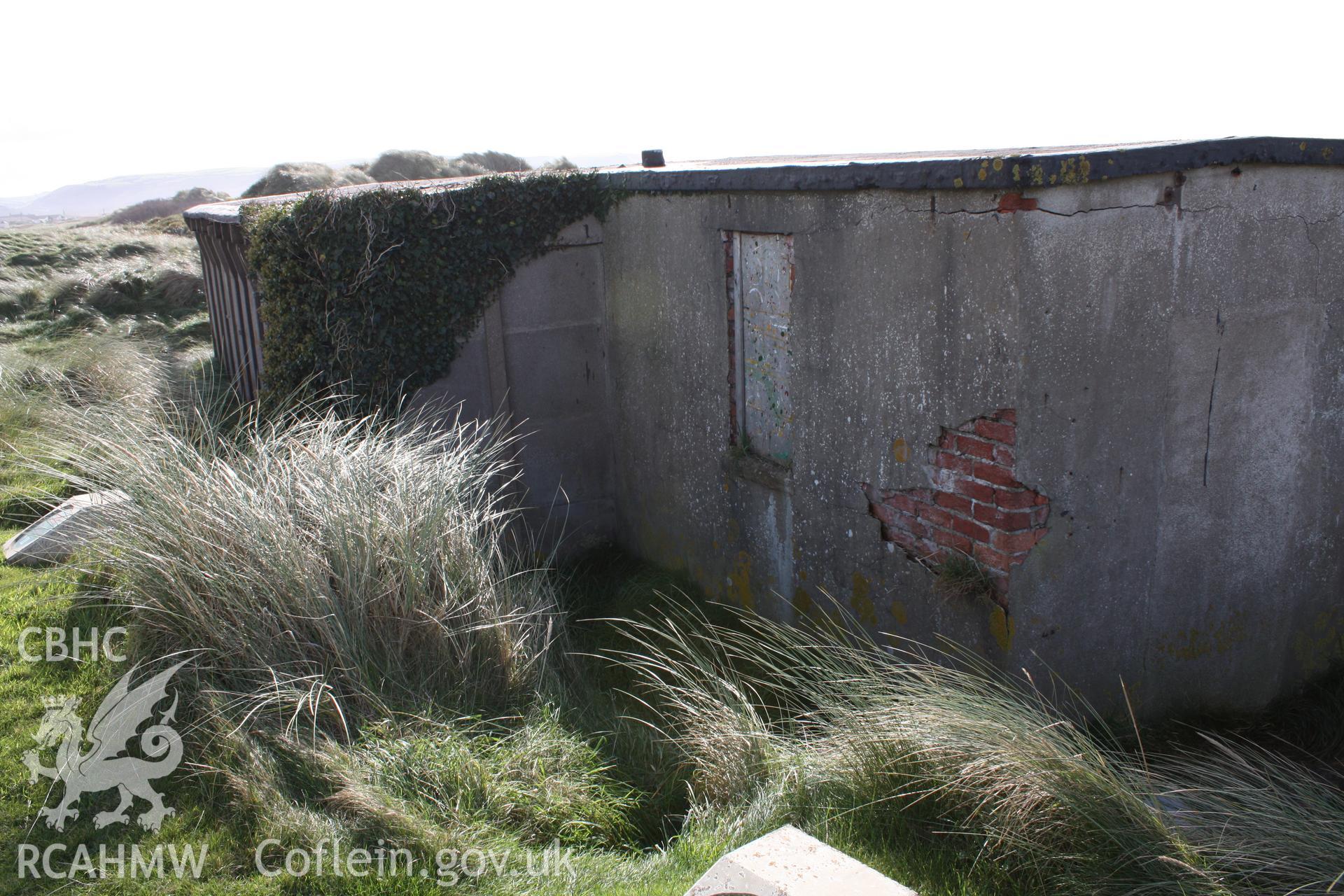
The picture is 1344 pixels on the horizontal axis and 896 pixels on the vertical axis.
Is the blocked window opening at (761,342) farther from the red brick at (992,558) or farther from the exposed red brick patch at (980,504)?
the red brick at (992,558)

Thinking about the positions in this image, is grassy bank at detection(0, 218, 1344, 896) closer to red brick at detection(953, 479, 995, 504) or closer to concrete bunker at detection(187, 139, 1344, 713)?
concrete bunker at detection(187, 139, 1344, 713)

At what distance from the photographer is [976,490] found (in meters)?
4.27

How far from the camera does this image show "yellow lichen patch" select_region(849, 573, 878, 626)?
16.2 feet

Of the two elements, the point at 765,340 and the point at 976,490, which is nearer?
the point at 976,490

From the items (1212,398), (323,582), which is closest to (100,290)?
(323,582)

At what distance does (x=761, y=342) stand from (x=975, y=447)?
1679 millimetres

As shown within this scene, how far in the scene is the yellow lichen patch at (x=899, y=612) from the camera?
474cm

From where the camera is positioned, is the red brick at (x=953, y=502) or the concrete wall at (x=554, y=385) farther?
the concrete wall at (x=554, y=385)

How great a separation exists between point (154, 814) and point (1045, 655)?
376cm

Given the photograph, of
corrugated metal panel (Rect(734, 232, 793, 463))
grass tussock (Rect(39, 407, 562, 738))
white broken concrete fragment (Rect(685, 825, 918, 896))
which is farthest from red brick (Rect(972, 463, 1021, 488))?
grass tussock (Rect(39, 407, 562, 738))

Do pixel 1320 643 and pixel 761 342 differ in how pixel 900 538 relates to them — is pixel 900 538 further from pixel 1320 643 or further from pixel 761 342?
pixel 1320 643

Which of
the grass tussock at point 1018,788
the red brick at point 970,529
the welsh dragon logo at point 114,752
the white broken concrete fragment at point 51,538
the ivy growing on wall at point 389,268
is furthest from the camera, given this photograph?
the ivy growing on wall at point 389,268

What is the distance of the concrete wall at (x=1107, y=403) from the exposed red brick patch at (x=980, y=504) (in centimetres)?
5

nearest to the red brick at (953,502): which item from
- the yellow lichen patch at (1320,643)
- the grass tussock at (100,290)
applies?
the yellow lichen patch at (1320,643)
